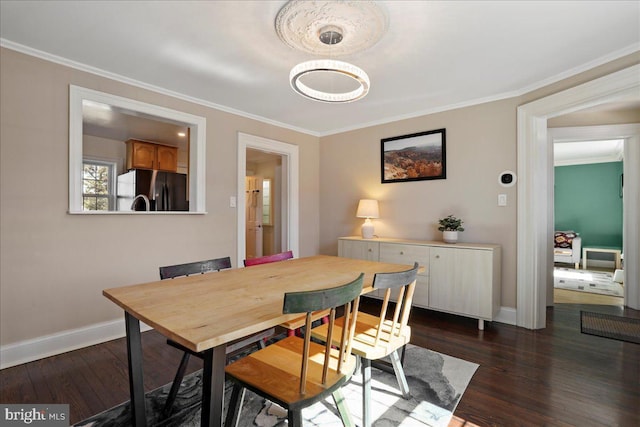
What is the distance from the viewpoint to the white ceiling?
1824 mm

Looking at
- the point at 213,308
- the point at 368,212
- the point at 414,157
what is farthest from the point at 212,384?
the point at 414,157

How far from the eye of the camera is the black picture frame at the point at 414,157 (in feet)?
11.7

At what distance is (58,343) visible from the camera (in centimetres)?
241

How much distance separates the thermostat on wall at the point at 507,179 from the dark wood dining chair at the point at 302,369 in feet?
8.38

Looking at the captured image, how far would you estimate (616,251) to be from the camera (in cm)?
579

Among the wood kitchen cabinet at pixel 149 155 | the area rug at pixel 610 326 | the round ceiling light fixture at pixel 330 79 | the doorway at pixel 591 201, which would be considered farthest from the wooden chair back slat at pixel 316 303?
the doorway at pixel 591 201

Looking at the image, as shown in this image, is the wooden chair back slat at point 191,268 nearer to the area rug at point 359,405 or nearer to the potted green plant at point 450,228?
the area rug at point 359,405

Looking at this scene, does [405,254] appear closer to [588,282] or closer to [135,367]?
[135,367]

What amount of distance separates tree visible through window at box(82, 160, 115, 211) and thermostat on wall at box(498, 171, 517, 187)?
5655 mm

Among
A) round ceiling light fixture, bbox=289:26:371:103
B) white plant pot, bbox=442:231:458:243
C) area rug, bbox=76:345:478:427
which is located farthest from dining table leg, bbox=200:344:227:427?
white plant pot, bbox=442:231:458:243

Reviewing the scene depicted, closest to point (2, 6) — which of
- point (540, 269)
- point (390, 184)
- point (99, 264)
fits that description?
point (99, 264)

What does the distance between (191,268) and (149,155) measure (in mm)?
3958

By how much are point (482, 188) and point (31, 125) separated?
402cm

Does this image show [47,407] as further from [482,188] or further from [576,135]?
[576,135]
